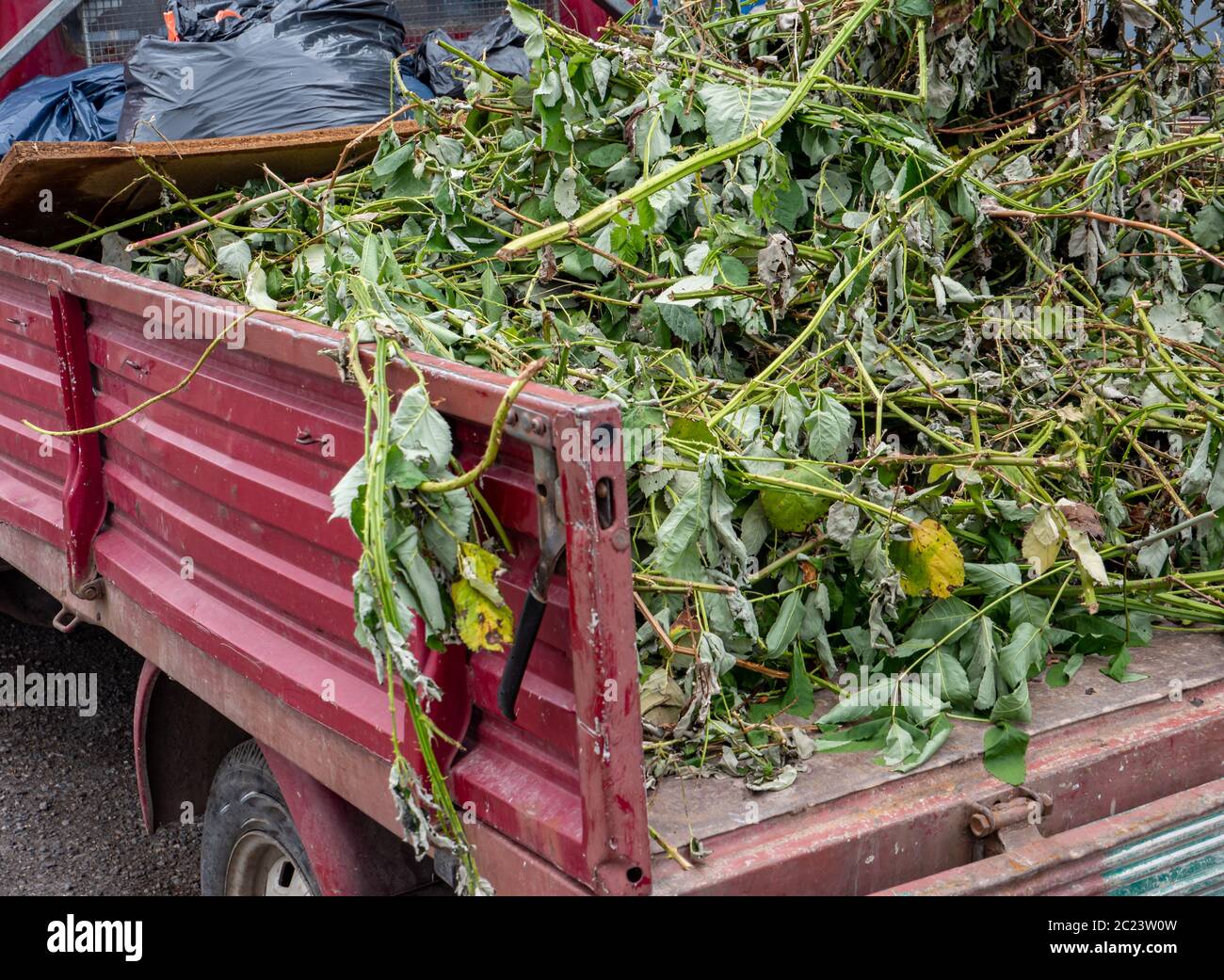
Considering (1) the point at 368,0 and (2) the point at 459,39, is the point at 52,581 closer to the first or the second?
(1) the point at 368,0

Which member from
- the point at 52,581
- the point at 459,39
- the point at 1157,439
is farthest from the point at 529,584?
the point at 459,39

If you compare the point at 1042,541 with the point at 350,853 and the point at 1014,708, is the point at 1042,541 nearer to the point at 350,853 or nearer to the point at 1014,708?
the point at 1014,708

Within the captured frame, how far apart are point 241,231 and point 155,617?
1108mm

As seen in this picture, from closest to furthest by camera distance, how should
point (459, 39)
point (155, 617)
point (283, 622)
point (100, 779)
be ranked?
1. point (283, 622)
2. point (155, 617)
3. point (100, 779)
4. point (459, 39)

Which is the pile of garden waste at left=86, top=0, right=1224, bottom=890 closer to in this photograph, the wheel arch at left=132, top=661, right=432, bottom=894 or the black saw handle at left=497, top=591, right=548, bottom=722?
the black saw handle at left=497, top=591, right=548, bottom=722

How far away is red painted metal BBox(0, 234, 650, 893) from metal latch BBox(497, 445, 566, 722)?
26 millimetres

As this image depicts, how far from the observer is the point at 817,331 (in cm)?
240

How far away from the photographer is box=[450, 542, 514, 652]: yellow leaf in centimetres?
147

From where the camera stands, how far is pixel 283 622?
6.62 feet

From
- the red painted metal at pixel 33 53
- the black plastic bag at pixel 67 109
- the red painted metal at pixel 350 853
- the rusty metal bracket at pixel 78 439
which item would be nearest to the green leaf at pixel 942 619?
the red painted metal at pixel 350 853

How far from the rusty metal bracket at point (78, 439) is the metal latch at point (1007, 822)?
1.88 metres

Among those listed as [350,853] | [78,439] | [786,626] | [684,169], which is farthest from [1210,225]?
[78,439]

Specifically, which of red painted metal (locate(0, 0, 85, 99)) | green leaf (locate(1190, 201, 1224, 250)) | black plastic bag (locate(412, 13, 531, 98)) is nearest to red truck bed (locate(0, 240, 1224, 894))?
green leaf (locate(1190, 201, 1224, 250))

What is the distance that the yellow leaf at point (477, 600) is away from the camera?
1.47m
